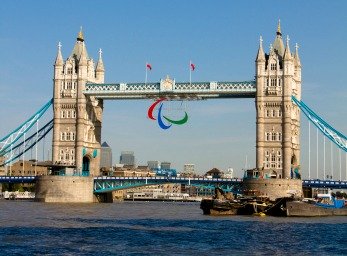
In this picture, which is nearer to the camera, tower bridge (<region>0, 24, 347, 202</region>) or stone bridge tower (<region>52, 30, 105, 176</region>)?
tower bridge (<region>0, 24, 347, 202</region>)

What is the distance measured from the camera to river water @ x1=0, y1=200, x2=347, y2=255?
4931 cm

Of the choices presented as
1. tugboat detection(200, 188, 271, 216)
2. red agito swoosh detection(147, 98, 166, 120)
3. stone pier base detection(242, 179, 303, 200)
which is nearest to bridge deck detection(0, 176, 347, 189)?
stone pier base detection(242, 179, 303, 200)

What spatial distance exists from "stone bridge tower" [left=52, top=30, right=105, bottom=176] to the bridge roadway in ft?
17.5

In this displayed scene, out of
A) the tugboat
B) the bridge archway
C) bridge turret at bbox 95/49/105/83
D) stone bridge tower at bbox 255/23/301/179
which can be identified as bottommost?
the tugboat

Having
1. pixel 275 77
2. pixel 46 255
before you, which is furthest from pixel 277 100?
pixel 46 255

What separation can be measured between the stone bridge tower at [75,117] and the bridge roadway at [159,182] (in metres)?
5.33

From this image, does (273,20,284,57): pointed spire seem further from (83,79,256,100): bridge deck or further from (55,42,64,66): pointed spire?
(55,42,64,66): pointed spire

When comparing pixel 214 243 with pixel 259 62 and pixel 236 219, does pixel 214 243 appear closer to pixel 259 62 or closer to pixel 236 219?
pixel 236 219

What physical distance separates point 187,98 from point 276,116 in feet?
54.2

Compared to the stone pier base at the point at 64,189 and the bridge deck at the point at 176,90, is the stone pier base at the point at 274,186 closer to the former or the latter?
the bridge deck at the point at 176,90

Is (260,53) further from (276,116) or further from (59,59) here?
(59,59)

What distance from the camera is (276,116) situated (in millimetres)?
131500

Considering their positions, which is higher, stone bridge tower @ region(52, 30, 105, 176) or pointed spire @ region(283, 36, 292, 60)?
pointed spire @ region(283, 36, 292, 60)

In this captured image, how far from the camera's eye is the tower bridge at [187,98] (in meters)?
131
